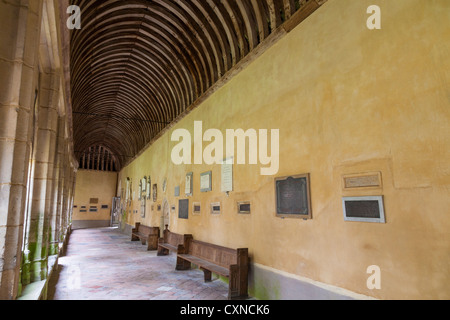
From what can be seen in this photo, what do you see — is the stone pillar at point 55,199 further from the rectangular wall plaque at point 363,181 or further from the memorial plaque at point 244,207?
the rectangular wall plaque at point 363,181

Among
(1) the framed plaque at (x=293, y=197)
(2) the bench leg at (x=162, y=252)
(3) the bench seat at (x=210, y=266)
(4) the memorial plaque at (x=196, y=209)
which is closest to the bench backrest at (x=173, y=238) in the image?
(2) the bench leg at (x=162, y=252)

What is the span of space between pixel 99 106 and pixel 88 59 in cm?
629

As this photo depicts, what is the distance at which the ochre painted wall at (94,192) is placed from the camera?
24.8 meters

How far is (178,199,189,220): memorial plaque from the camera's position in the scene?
9.35 meters

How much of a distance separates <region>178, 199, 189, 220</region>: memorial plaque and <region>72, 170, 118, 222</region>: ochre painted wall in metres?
18.4

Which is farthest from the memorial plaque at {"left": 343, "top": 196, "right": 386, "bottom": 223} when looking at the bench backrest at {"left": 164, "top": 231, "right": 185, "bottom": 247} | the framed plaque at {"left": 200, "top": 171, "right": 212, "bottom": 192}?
the bench backrest at {"left": 164, "top": 231, "right": 185, "bottom": 247}

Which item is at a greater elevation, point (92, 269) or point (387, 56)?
point (387, 56)

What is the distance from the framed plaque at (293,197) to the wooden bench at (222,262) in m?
1.28

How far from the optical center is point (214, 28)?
741 cm

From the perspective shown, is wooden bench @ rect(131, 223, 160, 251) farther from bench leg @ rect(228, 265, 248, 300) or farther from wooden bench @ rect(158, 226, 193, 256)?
bench leg @ rect(228, 265, 248, 300)

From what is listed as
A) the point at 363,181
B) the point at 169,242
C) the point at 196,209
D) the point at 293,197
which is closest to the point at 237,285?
the point at 293,197

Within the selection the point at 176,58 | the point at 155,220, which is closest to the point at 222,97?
the point at 176,58

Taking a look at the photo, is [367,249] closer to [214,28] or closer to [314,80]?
[314,80]

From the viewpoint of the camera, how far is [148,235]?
11.7m
